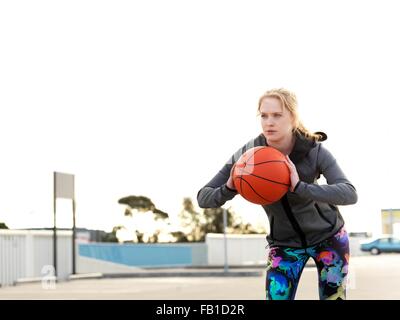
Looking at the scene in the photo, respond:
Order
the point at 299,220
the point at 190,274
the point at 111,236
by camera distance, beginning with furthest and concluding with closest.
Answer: the point at 111,236, the point at 190,274, the point at 299,220

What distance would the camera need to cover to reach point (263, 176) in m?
4.62

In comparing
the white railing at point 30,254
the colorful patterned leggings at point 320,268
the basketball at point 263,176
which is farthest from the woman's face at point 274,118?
the white railing at point 30,254

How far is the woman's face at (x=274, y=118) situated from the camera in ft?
15.5

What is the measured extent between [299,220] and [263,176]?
448 millimetres

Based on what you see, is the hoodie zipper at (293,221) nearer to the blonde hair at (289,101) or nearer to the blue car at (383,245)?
the blonde hair at (289,101)

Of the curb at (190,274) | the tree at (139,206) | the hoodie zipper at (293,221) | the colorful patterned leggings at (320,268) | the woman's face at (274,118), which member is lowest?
the curb at (190,274)

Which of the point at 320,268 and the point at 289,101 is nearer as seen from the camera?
the point at 289,101

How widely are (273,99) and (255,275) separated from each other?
1934 centimetres

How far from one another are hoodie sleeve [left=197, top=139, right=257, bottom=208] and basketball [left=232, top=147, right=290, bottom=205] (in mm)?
90

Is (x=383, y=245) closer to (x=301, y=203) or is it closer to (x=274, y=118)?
(x=301, y=203)

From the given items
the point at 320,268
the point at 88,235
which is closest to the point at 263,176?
the point at 320,268

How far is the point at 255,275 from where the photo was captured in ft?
77.6

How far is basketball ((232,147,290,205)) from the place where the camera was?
15.2 ft
